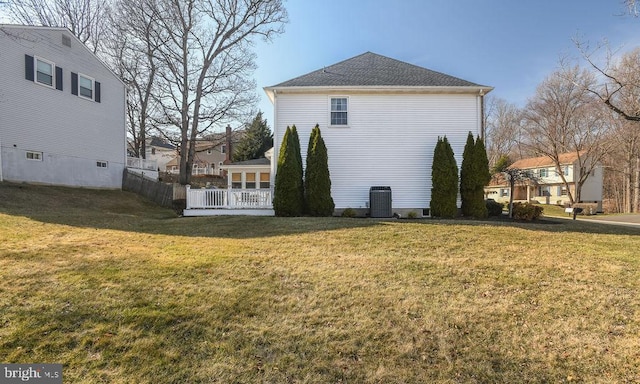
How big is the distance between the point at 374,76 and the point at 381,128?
7.55ft

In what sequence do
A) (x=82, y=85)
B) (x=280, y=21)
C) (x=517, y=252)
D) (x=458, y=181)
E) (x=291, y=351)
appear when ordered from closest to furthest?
(x=291, y=351), (x=517, y=252), (x=458, y=181), (x=82, y=85), (x=280, y=21)

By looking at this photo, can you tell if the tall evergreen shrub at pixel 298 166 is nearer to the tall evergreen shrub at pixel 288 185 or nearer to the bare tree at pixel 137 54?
the tall evergreen shrub at pixel 288 185

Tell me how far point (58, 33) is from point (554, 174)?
1761 inches

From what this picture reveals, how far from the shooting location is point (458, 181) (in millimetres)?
11148

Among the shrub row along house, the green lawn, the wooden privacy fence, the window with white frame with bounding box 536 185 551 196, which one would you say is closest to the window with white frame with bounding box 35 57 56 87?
the wooden privacy fence

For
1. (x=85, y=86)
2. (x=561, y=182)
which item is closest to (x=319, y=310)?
(x=85, y=86)

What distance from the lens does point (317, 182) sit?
1052cm

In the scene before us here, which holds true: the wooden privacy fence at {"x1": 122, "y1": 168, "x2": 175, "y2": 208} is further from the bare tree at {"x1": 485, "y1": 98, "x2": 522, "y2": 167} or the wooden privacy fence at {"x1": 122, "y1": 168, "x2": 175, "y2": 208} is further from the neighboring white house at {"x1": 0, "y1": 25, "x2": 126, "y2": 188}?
the bare tree at {"x1": 485, "y1": 98, "x2": 522, "y2": 167}

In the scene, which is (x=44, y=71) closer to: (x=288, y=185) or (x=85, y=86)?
(x=85, y=86)

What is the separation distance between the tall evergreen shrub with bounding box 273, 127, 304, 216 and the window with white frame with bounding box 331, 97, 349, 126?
224 cm

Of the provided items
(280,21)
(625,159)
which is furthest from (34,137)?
(625,159)

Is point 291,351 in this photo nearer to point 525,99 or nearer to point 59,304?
point 59,304

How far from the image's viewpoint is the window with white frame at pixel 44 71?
568 inches

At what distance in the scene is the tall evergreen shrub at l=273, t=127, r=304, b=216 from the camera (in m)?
10.4
